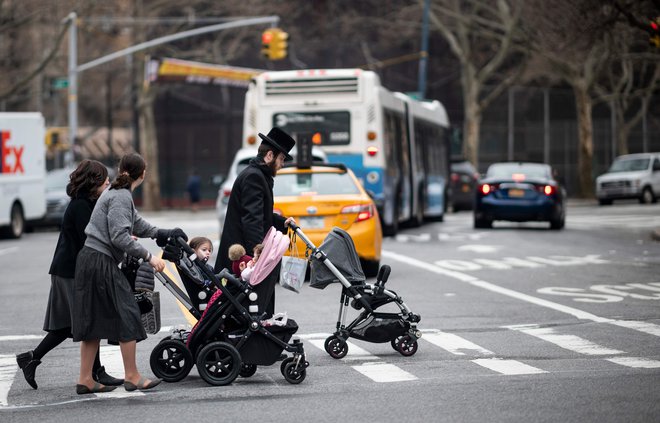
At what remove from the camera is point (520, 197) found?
91.1 ft

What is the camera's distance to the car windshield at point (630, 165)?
155ft

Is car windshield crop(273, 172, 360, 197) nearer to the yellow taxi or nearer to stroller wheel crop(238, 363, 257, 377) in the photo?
the yellow taxi

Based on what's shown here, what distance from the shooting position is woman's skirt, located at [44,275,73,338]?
28.7 ft

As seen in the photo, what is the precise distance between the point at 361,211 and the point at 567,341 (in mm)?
6330

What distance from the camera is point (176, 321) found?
512 inches

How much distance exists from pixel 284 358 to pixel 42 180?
23.4 metres

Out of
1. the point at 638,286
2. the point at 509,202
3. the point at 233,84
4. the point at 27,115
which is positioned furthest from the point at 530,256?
the point at 233,84

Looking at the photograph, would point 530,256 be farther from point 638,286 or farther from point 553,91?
point 553,91

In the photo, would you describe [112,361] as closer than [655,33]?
Yes

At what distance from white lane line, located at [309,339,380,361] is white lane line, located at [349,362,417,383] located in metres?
0.36

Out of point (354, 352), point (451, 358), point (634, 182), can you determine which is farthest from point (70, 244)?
point (634, 182)

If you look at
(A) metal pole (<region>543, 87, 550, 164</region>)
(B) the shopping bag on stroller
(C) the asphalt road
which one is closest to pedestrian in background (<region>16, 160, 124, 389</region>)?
(C) the asphalt road

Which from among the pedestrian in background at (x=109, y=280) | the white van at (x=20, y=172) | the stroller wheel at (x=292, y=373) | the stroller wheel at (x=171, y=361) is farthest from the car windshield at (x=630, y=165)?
the pedestrian in background at (x=109, y=280)

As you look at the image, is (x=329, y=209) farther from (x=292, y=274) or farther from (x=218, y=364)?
(x=218, y=364)
